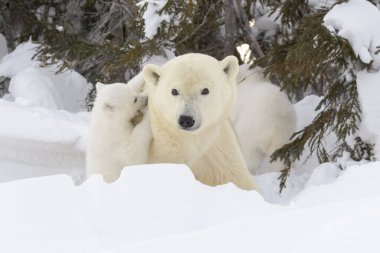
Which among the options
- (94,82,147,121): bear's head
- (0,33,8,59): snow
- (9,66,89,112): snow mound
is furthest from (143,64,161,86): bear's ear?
(0,33,8,59): snow

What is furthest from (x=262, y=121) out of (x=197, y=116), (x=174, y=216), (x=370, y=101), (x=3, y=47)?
(x=3, y=47)

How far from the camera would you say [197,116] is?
4578 mm

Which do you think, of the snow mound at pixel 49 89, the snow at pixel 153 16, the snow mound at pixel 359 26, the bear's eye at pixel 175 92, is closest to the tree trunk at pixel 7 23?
the snow mound at pixel 49 89

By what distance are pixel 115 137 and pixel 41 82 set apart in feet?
15.8

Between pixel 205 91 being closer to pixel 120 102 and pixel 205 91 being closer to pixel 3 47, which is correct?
pixel 120 102

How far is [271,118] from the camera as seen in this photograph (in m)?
7.20

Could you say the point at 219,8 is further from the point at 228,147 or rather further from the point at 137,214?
the point at 137,214

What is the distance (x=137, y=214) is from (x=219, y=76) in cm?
191

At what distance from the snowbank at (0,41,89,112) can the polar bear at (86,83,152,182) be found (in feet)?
13.6

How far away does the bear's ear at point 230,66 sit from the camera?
197 inches

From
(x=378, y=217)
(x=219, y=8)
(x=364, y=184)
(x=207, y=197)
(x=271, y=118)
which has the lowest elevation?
(x=271, y=118)

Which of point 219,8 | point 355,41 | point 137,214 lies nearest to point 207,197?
point 137,214

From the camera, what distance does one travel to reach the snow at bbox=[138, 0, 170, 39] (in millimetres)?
6734

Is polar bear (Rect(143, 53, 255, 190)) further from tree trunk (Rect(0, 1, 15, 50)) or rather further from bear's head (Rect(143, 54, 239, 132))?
tree trunk (Rect(0, 1, 15, 50))
